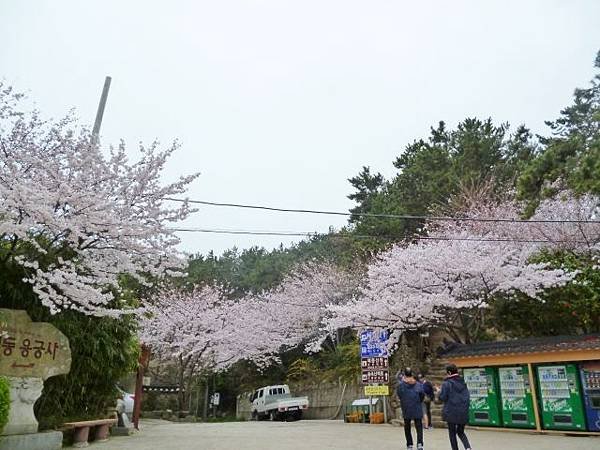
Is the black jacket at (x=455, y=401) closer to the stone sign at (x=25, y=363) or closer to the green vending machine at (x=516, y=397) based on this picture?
the green vending machine at (x=516, y=397)

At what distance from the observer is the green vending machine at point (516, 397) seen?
10.7 m

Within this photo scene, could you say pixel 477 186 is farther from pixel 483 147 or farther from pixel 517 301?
pixel 517 301

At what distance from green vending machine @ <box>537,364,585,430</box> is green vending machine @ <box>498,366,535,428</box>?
0.30 metres

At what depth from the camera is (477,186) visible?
867 inches

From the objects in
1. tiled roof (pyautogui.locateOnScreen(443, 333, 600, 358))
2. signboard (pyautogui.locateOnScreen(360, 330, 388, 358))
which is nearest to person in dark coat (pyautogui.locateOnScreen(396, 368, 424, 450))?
tiled roof (pyautogui.locateOnScreen(443, 333, 600, 358))

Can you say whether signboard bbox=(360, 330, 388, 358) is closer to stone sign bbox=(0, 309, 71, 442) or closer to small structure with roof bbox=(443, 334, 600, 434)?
small structure with roof bbox=(443, 334, 600, 434)

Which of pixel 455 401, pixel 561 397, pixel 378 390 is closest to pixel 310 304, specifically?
pixel 378 390

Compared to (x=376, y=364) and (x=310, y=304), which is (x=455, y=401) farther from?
(x=310, y=304)

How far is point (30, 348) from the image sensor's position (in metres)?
8.06

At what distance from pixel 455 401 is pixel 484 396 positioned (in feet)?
17.9

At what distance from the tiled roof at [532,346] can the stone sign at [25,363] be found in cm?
933

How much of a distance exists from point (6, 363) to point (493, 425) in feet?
34.1

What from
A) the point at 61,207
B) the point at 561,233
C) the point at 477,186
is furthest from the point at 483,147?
the point at 61,207

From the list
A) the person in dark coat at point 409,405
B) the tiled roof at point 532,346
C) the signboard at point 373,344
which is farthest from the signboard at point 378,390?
the person in dark coat at point 409,405
